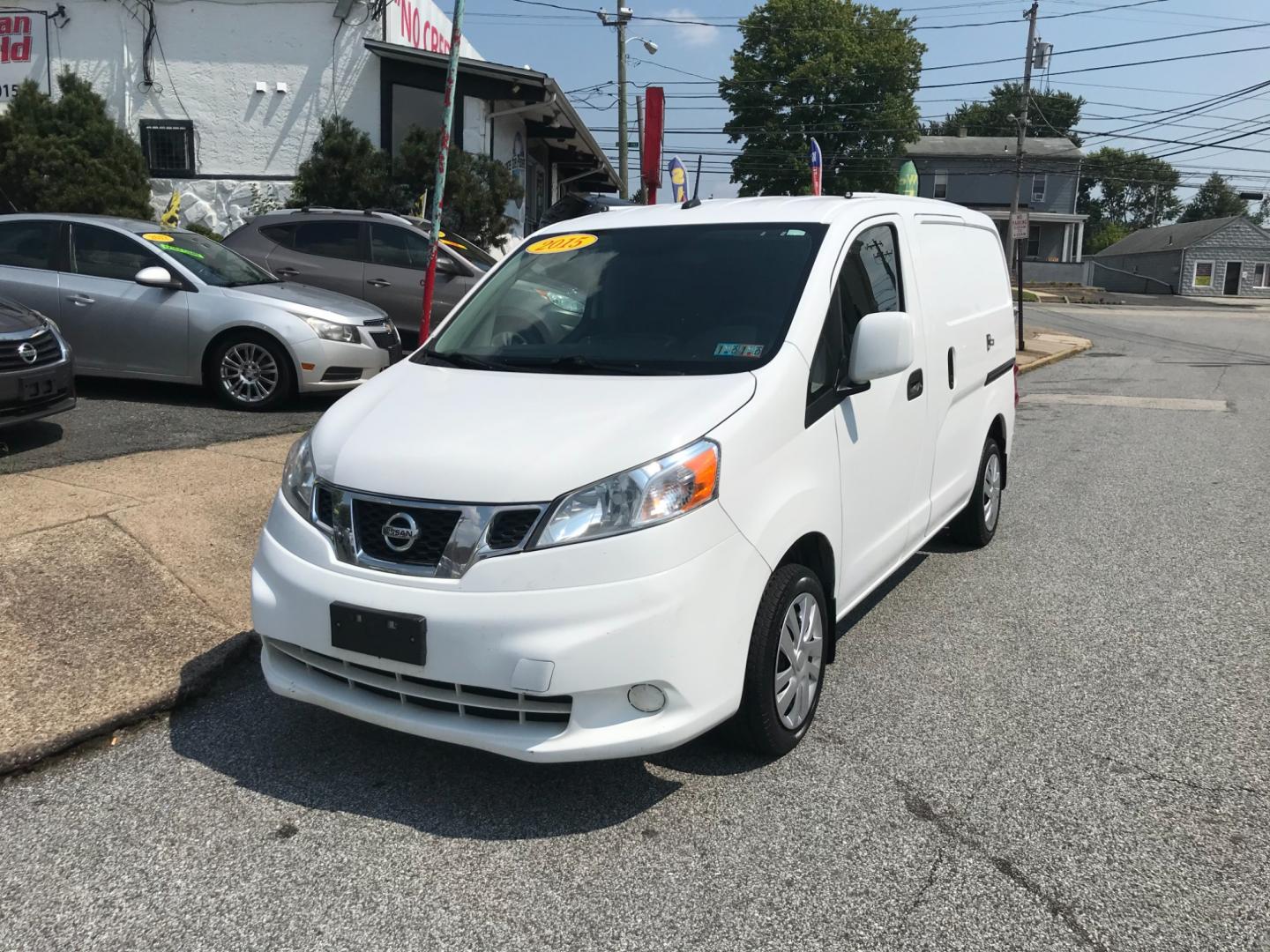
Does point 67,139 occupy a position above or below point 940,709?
above

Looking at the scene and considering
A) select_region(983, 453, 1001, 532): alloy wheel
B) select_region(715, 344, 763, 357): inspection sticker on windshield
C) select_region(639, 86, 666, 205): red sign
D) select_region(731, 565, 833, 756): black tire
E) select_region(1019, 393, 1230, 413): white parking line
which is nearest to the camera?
select_region(731, 565, 833, 756): black tire

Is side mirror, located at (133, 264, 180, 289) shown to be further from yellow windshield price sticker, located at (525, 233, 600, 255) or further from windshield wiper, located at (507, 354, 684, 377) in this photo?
windshield wiper, located at (507, 354, 684, 377)

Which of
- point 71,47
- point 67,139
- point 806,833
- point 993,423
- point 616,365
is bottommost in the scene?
point 806,833

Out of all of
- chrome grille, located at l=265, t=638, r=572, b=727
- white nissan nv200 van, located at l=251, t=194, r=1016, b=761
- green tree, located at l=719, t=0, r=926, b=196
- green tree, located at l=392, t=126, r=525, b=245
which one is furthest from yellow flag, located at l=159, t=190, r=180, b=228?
green tree, located at l=719, t=0, r=926, b=196

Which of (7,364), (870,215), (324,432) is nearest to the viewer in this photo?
(324,432)

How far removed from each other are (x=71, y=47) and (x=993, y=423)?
17.5m

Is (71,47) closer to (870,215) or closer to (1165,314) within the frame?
(870,215)

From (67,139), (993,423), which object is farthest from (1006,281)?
(67,139)

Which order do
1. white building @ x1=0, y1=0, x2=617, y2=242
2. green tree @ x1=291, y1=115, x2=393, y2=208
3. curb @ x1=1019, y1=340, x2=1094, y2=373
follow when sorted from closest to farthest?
green tree @ x1=291, y1=115, x2=393, y2=208, white building @ x1=0, y1=0, x2=617, y2=242, curb @ x1=1019, y1=340, x2=1094, y2=373

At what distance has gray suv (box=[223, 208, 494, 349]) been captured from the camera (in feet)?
38.0

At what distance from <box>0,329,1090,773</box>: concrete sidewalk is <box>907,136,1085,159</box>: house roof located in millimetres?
65919

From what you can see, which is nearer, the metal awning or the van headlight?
the van headlight

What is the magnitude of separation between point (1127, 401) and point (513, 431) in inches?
491

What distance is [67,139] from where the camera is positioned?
16.0 m
